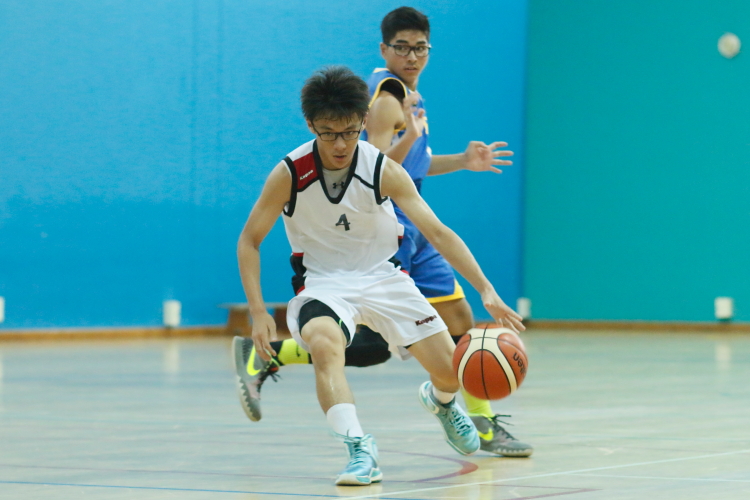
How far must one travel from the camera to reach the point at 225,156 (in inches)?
471

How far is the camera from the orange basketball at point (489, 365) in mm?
3896

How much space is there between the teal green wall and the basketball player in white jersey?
9.72 metres

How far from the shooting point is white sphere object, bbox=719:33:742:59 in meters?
12.8

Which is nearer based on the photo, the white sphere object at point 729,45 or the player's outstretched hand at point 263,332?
the player's outstretched hand at point 263,332

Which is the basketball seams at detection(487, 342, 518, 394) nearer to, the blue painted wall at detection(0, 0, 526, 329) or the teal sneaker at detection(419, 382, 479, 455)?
the teal sneaker at detection(419, 382, 479, 455)

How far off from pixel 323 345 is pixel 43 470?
0.99 meters

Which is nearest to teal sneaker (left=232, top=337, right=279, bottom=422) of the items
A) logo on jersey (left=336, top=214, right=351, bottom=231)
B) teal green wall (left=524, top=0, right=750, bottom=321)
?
logo on jersey (left=336, top=214, right=351, bottom=231)

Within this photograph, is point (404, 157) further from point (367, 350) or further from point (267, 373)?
point (267, 373)

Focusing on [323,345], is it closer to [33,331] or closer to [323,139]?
[323,139]

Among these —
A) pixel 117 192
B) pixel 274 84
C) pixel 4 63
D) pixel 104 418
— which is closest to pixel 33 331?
pixel 117 192

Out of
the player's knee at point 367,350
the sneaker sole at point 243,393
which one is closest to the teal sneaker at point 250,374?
the sneaker sole at point 243,393

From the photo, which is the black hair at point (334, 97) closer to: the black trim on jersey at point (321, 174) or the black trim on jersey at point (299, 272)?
the black trim on jersey at point (321, 174)

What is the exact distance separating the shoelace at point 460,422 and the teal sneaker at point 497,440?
17 cm

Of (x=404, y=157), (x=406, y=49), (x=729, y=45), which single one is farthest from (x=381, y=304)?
(x=729, y=45)
